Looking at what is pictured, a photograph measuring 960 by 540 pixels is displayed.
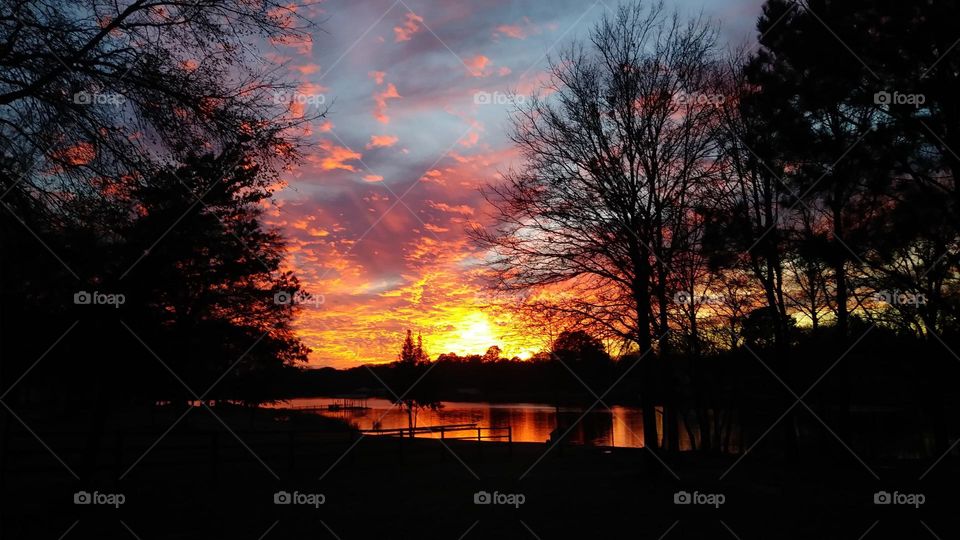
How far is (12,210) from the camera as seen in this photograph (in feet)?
21.9

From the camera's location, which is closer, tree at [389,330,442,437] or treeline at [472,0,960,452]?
treeline at [472,0,960,452]

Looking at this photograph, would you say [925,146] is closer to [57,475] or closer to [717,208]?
[717,208]

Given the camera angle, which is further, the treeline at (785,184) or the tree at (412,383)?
the tree at (412,383)

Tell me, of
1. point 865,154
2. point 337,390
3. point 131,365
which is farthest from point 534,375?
point 865,154

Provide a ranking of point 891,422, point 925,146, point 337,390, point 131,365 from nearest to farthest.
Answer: point 925,146 → point 131,365 → point 891,422 → point 337,390

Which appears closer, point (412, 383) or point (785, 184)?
point (785, 184)

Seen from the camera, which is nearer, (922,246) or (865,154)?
(865,154)

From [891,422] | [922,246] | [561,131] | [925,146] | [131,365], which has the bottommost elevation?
[891,422]

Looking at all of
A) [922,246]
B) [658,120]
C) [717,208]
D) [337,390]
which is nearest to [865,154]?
[922,246]

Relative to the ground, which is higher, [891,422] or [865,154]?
[865,154]

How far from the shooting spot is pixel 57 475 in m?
15.8

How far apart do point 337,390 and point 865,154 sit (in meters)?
192

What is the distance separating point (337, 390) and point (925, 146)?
192965mm

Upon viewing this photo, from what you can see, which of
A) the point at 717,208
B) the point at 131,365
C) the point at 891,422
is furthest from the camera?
the point at 891,422
